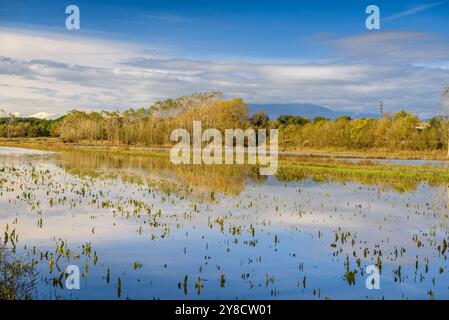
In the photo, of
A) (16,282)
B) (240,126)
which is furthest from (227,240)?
(240,126)

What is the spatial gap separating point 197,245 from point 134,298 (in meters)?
4.19

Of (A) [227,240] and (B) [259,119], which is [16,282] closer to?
(A) [227,240]

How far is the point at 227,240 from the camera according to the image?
1362 centimetres

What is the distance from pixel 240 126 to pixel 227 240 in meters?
79.5

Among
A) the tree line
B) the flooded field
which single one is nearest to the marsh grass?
the flooded field

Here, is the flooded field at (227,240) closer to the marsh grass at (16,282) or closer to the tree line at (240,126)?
the marsh grass at (16,282)

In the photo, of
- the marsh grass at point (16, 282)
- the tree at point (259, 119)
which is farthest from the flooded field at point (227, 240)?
the tree at point (259, 119)

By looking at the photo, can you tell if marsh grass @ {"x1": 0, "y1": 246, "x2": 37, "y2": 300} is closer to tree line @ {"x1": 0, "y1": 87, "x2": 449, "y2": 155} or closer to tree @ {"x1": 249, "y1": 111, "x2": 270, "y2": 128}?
tree line @ {"x1": 0, "y1": 87, "x2": 449, "y2": 155}


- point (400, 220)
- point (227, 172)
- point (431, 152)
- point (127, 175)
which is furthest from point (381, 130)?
point (400, 220)

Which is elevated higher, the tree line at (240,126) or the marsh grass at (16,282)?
the tree line at (240,126)

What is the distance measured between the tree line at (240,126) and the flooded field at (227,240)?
44038 mm

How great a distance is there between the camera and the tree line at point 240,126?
220 ft

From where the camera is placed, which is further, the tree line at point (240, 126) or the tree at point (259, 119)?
the tree at point (259, 119)

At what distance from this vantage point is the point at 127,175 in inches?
1264
